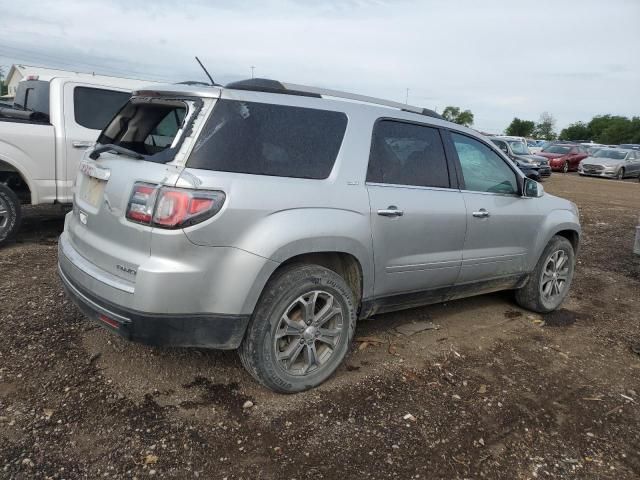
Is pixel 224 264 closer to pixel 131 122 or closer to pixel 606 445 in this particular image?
pixel 131 122

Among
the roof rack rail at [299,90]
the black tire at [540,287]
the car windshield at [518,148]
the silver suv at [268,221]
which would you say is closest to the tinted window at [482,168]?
the silver suv at [268,221]

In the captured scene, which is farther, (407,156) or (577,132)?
(577,132)

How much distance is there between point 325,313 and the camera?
3266 millimetres

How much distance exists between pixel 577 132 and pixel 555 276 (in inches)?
3552

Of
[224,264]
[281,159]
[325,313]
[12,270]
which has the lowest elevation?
[12,270]

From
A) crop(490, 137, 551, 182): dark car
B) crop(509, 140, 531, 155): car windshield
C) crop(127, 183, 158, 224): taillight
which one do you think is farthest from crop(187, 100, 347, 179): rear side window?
crop(509, 140, 531, 155): car windshield

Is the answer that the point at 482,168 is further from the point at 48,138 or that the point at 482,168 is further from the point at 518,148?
the point at 518,148

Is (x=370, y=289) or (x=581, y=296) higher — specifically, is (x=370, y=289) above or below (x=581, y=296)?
above

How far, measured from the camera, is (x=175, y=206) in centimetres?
264

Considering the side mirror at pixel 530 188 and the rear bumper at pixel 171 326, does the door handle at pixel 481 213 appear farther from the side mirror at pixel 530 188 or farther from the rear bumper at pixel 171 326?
the rear bumper at pixel 171 326

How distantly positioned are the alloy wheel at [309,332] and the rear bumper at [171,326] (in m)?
0.30

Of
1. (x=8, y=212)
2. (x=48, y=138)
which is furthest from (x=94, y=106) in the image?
(x=8, y=212)

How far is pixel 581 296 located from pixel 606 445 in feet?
10.2

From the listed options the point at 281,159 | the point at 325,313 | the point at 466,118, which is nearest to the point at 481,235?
the point at 325,313
